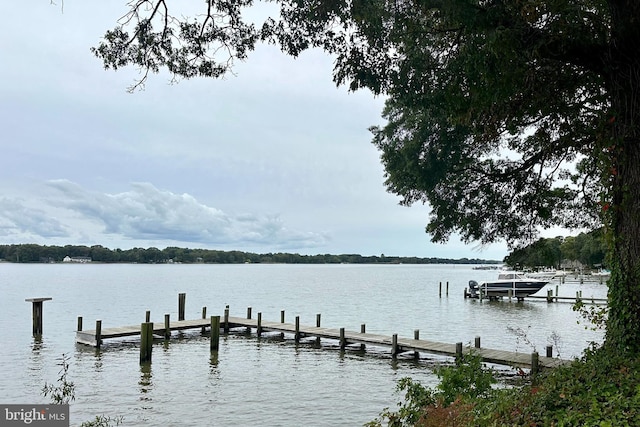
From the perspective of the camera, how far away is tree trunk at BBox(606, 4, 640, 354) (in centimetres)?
800

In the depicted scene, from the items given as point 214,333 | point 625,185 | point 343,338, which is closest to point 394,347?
point 343,338

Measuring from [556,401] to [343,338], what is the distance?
718 inches

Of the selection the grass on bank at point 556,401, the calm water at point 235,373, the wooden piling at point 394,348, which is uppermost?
the grass on bank at point 556,401

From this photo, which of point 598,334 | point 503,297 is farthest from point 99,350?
point 503,297

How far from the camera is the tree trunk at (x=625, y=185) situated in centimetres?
800

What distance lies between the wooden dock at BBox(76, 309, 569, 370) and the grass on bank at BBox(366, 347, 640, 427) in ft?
30.2

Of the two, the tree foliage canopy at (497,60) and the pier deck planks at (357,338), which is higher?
the tree foliage canopy at (497,60)

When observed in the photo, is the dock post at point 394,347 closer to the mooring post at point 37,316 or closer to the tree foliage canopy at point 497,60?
the tree foliage canopy at point 497,60

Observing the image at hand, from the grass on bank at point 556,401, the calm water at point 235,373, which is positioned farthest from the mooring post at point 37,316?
the grass on bank at point 556,401

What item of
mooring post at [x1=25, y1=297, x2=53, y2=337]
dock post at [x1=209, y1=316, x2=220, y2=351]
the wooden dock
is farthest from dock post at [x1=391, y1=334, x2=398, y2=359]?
mooring post at [x1=25, y1=297, x2=53, y2=337]

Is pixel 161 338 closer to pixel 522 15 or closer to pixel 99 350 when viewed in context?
pixel 99 350

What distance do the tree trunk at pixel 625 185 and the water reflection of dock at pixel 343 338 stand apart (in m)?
9.34

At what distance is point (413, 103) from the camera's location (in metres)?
8.91

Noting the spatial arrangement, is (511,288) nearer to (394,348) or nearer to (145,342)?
(394,348)
